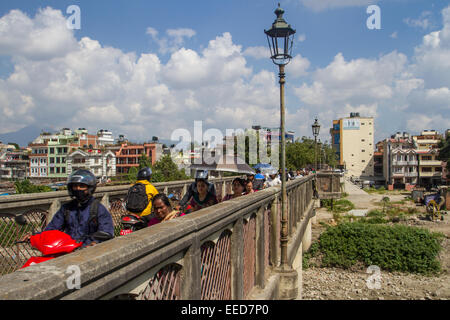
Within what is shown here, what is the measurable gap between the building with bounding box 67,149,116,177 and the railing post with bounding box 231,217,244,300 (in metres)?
75.5

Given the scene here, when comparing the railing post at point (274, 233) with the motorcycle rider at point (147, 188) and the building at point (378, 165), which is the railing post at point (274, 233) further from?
the building at point (378, 165)

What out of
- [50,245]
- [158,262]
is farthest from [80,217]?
[158,262]

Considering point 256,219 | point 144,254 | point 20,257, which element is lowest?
point 20,257

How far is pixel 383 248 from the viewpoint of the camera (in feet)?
76.0

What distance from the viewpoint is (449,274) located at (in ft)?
70.2

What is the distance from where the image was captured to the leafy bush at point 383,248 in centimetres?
2217

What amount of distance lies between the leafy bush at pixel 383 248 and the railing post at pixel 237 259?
20.8 m

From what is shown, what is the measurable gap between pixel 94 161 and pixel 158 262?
81.5 m

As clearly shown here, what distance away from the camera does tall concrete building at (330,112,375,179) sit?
10676cm

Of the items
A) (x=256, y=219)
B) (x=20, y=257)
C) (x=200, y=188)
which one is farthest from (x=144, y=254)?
(x=20, y=257)

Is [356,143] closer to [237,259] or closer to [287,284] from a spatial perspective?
[287,284]
